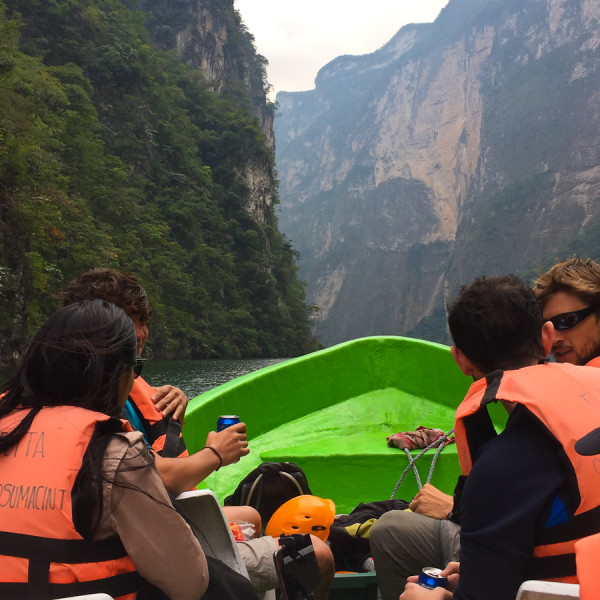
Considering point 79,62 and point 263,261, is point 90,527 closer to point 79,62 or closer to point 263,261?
point 79,62

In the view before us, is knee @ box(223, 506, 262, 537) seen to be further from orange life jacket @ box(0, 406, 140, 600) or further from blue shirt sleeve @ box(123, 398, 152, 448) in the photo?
orange life jacket @ box(0, 406, 140, 600)

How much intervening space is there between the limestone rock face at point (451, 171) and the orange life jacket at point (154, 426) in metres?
67.1

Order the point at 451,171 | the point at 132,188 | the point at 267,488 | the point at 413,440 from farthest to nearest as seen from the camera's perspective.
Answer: the point at 451,171, the point at 132,188, the point at 413,440, the point at 267,488

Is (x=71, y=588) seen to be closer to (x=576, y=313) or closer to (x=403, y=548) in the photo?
(x=403, y=548)

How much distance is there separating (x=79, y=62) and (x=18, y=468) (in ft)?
94.6

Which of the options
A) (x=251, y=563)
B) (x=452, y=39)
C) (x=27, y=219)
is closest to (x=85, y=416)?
(x=251, y=563)

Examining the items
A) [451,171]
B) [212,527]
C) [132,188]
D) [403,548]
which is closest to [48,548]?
[212,527]

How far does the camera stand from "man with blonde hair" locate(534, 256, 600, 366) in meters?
1.64

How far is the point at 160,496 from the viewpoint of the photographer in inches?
36.3

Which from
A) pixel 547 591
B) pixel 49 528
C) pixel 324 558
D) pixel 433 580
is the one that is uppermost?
pixel 49 528

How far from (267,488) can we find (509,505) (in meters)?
1.37

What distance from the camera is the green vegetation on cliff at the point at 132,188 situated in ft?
46.8

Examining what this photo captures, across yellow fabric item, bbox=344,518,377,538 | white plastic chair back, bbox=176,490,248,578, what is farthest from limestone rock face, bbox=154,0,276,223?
white plastic chair back, bbox=176,490,248,578

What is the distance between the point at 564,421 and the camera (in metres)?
0.89
